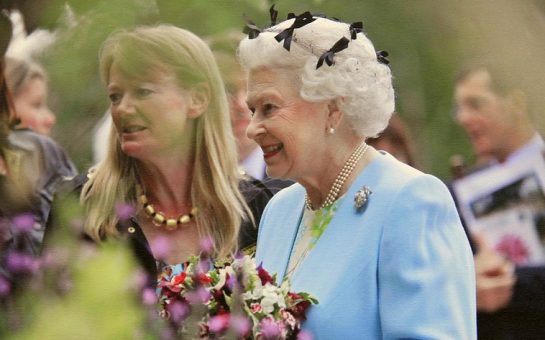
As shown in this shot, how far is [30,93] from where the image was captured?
68.7 inches

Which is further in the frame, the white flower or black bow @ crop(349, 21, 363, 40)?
the white flower

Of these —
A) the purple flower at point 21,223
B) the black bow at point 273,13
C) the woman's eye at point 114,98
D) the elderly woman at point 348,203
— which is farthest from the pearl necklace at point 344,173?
the purple flower at point 21,223

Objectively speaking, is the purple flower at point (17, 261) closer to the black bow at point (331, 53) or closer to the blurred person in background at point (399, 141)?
the black bow at point (331, 53)

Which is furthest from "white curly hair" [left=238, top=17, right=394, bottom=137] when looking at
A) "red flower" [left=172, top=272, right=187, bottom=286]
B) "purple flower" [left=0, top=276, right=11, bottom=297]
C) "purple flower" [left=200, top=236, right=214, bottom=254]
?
"purple flower" [left=0, top=276, right=11, bottom=297]

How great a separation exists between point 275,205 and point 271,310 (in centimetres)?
69

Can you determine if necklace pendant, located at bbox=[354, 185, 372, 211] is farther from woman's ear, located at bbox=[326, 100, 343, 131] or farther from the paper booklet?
the paper booklet

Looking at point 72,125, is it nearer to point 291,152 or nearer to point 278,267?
point 291,152

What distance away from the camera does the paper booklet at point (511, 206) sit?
2799mm

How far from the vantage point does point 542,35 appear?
152 centimetres

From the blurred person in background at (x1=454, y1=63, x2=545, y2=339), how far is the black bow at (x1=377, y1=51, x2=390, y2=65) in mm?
181

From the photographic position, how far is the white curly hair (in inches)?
85.4

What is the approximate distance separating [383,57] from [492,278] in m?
1.06

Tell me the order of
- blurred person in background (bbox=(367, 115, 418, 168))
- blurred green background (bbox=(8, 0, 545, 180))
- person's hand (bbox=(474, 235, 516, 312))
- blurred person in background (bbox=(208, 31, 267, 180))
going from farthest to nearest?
person's hand (bbox=(474, 235, 516, 312)), blurred person in background (bbox=(367, 115, 418, 168)), blurred person in background (bbox=(208, 31, 267, 180)), blurred green background (bbox=(8, 0, 545, 180))

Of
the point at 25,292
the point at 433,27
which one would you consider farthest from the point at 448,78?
the point at 25,292
